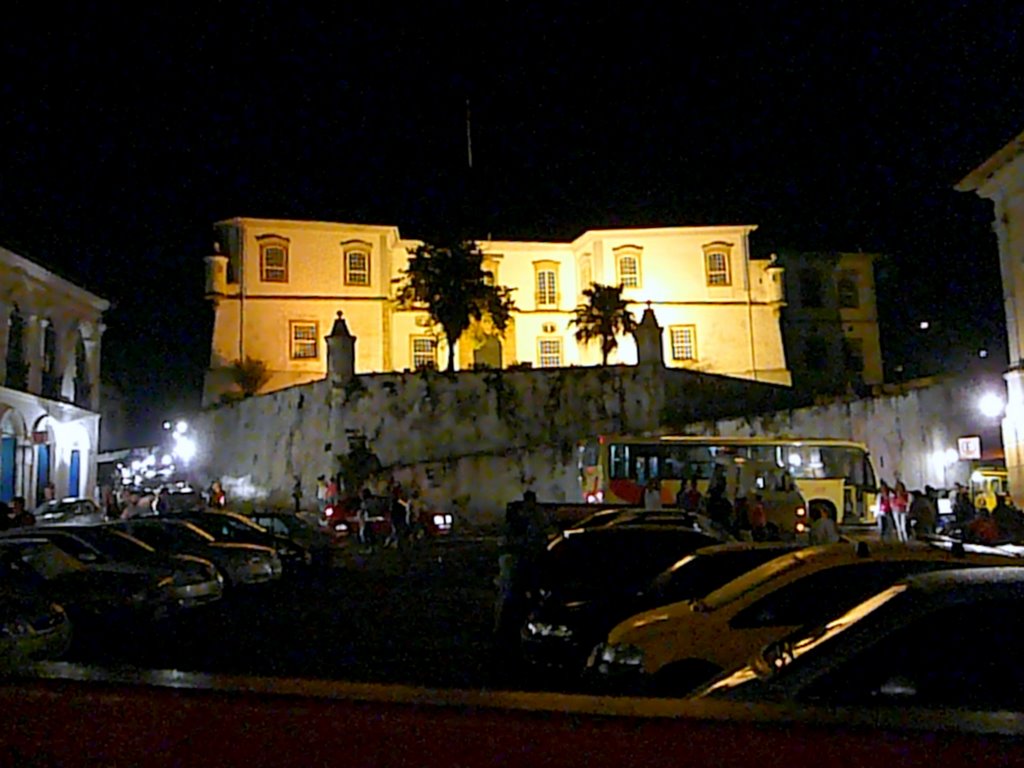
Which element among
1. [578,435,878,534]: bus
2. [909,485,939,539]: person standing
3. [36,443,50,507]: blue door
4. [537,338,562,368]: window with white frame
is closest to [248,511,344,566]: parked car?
[578,435,878,534]: bus

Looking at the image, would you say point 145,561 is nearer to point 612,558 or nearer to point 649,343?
point 612,558

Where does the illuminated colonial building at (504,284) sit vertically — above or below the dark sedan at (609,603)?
above

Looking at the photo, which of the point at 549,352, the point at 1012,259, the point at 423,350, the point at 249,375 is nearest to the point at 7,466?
the point at 249,375

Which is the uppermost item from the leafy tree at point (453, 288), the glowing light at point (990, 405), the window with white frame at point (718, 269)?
the window with white frame at point (718, 269)

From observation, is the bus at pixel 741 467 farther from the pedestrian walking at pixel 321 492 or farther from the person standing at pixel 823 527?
the person standing at pixel 823 527

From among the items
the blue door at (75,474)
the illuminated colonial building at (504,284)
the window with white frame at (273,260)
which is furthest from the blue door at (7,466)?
the window with white frame at (273,260)

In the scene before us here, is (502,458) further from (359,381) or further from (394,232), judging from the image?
(394,232)

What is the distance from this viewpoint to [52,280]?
40.3 metres

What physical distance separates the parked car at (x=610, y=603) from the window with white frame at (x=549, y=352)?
46310 mm

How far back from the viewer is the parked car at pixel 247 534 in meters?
22.4

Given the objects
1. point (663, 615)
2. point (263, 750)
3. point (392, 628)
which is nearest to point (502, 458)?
point (392, 628)

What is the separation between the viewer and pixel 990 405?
32094mm

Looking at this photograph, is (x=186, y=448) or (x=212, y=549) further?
(x=186, y=448)

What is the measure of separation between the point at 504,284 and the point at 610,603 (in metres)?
47.1
